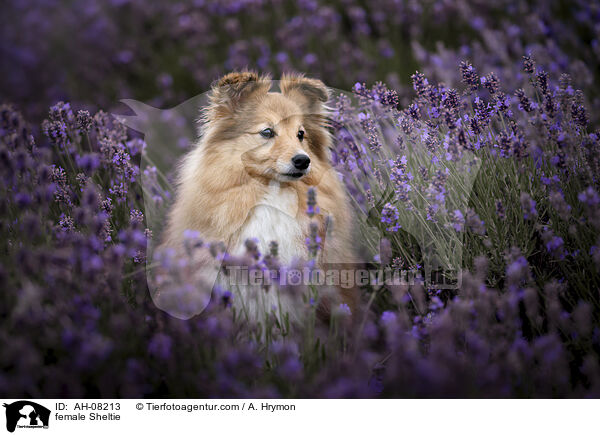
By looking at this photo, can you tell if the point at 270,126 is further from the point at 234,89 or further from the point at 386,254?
the point at 386,254

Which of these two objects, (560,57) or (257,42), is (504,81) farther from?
(257,42)

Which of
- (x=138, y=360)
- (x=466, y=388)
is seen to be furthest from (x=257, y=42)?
(x=466, y=388)

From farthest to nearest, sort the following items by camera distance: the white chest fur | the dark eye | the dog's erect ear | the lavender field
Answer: the dog's erect ear < the dark eye < the white chest fur < the lavender field

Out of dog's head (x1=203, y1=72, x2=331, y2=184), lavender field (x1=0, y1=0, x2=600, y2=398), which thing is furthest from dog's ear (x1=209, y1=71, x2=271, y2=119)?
lavender field (x1=0, y1=0, x2=600, y2=398)

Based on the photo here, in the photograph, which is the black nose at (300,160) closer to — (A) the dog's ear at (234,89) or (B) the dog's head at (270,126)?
(B) the dog's head at (270,126)

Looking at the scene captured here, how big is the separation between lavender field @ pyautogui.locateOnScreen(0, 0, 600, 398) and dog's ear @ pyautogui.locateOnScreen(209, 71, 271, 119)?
39cm

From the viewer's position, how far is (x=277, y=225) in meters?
2.28
